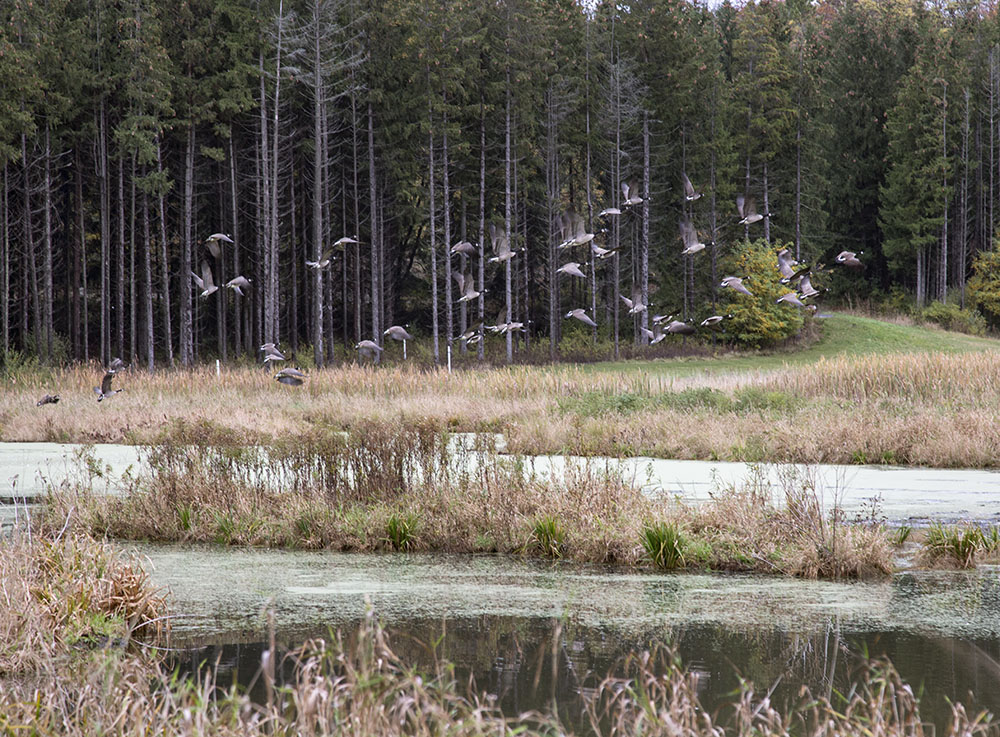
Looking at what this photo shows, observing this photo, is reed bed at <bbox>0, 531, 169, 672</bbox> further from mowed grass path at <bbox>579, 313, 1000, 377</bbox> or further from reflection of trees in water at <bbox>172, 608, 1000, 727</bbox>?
mowed grass path at <bbox>579, 313, 1000, 377</bbox>

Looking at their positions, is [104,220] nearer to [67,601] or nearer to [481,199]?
[481,199]

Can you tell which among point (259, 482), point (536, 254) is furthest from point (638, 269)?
point (259, 482)

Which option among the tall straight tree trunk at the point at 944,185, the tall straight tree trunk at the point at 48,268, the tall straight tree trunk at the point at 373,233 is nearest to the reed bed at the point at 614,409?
the tall straight tree trunk at the point at 48,268

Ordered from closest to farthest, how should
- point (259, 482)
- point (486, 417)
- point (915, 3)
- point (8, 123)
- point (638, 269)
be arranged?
point (259, 482), point (486, 417), point (8, 123), point (638, 269), point (915, 3)

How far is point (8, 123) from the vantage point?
30641 mm

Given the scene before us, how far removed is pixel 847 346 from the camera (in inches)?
1614

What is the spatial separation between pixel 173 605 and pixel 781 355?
34208mm

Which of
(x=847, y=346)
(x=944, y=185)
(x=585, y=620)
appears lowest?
(x=585, y=620)

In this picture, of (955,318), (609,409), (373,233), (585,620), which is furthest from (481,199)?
(585,620)

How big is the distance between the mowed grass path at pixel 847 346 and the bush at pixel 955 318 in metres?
1.79

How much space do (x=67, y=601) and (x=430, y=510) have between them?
164 inches

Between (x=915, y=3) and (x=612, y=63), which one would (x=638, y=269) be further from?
(x=915, y=3)

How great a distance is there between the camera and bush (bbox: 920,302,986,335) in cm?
4816

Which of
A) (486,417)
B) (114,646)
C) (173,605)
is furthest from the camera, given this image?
(486,417)
